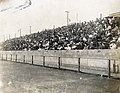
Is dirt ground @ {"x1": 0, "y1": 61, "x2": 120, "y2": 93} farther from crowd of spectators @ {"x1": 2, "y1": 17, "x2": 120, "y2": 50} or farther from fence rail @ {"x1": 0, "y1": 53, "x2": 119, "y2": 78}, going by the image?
crowd of spectators @ {"x1": 2, "y1": 17, "x2": 120, "y2": 50}

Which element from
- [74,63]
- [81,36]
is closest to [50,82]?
[74,63]

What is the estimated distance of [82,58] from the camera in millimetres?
1410

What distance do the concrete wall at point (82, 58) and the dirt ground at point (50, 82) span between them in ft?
0.12

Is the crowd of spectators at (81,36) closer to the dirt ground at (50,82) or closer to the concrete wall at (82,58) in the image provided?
the concrete wall at (82,58)

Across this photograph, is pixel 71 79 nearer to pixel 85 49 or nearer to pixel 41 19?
pixel 85 49

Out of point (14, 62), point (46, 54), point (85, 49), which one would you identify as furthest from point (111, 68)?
point (14, 62)

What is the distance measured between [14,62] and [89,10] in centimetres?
70

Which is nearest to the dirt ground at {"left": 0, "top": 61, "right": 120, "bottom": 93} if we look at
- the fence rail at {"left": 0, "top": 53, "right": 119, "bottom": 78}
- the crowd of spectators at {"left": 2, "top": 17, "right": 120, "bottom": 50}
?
the fence rail at {"left": 0, "top": 53, "right": 119, "bottom": 78}

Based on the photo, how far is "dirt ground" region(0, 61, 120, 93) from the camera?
1343mm

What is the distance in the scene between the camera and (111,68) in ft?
4.27

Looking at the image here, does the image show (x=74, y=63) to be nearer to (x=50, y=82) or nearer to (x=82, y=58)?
(x=82, y=58)

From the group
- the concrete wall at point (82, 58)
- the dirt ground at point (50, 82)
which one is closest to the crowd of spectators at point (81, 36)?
the concrete wall at point (82, 58)

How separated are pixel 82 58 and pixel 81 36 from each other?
126 millimetres

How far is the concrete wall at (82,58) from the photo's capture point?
134 centimetres
